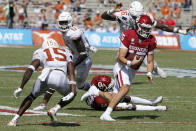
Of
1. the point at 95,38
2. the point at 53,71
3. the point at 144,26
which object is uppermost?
the point at 144,26

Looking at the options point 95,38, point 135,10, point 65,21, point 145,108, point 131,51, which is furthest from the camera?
point 95,38

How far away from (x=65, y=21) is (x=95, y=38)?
1885 cm

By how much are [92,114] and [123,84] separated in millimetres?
941

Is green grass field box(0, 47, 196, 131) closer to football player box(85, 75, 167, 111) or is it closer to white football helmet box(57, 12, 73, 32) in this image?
football player box(85, 75, 167, 111)

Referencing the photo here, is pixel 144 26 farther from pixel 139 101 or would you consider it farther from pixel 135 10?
pixel 135 10

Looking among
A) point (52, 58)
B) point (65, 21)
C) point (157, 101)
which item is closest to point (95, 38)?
point (65, 21)

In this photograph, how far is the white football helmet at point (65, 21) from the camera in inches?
405

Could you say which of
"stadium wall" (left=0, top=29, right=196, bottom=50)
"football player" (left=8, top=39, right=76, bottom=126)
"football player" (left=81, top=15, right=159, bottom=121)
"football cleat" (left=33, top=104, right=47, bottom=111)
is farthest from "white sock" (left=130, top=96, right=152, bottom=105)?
"stadium wall" (left=0, top=29, right=196, bottom=50)

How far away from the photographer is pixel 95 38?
29203 millimetres

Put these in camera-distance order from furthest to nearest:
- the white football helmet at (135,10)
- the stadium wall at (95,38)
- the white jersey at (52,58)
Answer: the stadium wall at (95,38) < the white football helmet at (135,10) < the white jersey at (52,58)

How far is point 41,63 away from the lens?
27.4 ft

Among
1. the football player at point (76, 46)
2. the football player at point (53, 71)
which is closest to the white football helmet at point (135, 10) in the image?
the football player at point (76, 46)

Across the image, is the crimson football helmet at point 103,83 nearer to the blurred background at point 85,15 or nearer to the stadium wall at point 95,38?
the stadium wall at point 95,38

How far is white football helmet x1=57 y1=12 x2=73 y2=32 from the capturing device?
10.3 meters
